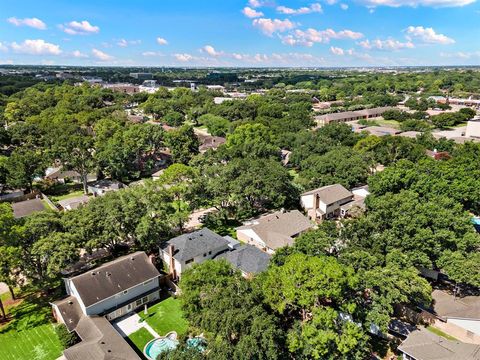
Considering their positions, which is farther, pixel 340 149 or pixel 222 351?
pixel 340 149

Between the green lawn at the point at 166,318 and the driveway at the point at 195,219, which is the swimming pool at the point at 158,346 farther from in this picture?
the driveway at the point at 195,219

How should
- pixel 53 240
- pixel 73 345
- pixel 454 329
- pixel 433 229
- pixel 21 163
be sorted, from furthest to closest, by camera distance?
pixel 21 163 → pixel 433 229 → pixel 53 240 → pixel 454 329 → pixel 73 345

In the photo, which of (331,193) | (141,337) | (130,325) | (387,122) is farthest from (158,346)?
(387,122)

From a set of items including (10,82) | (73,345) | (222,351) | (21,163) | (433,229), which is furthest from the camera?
(10,82)

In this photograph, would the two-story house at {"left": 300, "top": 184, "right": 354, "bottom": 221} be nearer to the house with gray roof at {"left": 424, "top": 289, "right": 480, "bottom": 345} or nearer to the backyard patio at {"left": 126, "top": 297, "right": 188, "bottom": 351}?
the house with gray roof at {"left": 424, "top": 289, "right": 480, "bottom": 345}

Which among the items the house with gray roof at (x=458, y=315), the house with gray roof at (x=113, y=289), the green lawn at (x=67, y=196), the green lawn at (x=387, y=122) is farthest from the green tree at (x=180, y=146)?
the green lawn at (x=387, y=122)

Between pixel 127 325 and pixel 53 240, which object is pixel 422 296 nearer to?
pixel 127 325

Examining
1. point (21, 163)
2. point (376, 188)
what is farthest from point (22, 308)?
point (376, 188)
